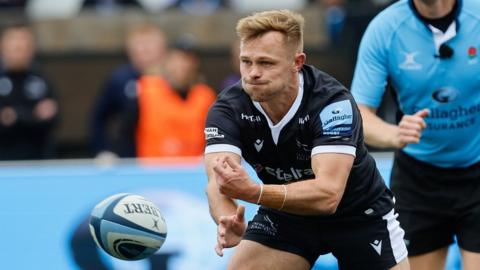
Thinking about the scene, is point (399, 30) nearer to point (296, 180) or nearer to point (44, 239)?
point (296, 180)

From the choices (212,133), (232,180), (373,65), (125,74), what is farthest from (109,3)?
(232,180)

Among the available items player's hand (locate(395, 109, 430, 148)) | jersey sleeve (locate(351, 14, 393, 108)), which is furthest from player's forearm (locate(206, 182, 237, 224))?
jersey sleeve (locate(351, 14, 393, 108))

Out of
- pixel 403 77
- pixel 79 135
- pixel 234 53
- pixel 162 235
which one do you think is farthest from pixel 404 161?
pixel 79 135

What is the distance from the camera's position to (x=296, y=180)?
7.12m

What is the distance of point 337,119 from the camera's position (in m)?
6.80

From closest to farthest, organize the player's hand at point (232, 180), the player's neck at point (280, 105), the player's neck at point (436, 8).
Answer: the player's hand at point (232, 180), the player's neck at point (280, 105), the player's neck at point (436, 8)

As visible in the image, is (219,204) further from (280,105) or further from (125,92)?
(125,92)

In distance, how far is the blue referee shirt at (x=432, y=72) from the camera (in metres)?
7.85

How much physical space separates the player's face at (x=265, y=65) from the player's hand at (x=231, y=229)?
2.26ft

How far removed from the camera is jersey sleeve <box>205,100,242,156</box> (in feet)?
22.5

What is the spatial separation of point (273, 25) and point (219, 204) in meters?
1.05

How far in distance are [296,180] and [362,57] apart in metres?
1.29

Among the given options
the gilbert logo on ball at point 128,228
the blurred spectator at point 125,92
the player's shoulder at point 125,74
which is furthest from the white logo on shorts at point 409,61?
the player's shoulder at point 125,74

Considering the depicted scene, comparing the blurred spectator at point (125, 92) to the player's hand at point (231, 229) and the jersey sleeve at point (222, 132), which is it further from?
the player's hand at point (231, 229)
